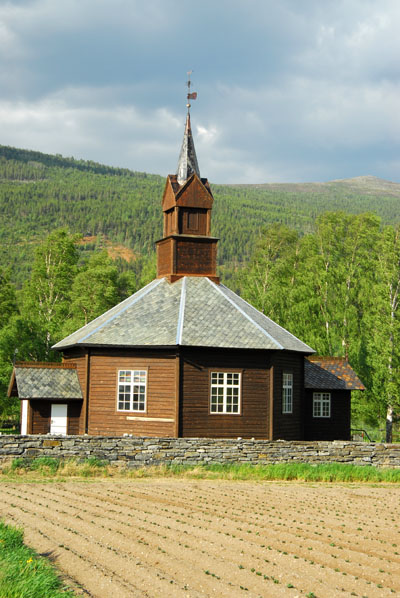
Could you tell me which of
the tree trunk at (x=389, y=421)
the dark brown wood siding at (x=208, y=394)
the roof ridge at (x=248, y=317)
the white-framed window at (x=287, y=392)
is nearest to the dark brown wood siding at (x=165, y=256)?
the roof ridge at (x=248, y=317)

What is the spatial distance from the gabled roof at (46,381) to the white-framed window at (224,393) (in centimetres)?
510

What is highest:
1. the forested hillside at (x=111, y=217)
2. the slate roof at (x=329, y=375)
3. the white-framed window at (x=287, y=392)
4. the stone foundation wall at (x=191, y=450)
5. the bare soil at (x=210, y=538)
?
the forested hillside at (x=111, y=217)

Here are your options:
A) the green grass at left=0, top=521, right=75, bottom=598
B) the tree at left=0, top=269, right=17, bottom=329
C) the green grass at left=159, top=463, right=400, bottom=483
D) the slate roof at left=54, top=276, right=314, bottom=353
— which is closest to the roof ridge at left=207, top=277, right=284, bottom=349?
the slate roof at left=54, top=276, right=314, bottom=353

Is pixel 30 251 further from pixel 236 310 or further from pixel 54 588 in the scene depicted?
pixel 54 588

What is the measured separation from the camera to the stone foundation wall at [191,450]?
2114cm

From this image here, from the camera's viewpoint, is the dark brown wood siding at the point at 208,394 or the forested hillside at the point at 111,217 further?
the forested hillside at the point at 111,217

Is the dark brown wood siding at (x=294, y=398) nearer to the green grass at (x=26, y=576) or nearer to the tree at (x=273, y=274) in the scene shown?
the tree at (x=273, y=274)

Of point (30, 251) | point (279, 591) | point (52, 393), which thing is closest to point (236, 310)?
point (52, 393)

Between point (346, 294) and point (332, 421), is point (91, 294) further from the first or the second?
point (332, 421)

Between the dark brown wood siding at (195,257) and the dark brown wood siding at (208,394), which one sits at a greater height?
the dark brown wood siding at (195,257)

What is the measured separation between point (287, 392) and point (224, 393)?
3.19m

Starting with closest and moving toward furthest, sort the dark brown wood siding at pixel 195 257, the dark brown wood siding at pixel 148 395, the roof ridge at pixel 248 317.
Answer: the dark brown wood siding at pixel 148 395, the roof ridge at pixel 248 317, the dark brown wood siding at pixel 195 257

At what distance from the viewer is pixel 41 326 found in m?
42.4

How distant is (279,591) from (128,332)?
17.8m
